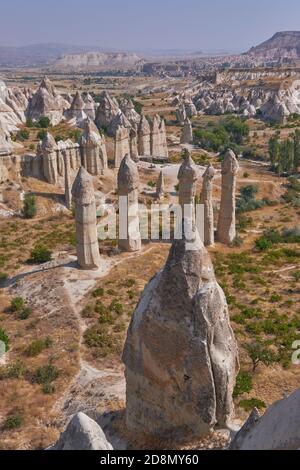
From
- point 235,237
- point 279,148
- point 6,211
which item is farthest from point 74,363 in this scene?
point 279,148

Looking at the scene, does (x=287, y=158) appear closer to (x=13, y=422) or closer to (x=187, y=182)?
(x=187, y=182)

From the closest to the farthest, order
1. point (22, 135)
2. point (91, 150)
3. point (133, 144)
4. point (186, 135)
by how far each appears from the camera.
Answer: point (91, 150) < point (133, 144) < point (22, 135) < point (186, 135)

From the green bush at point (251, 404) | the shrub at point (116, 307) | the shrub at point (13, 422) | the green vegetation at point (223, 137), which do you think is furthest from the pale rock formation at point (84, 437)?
the green vegetation at point (223, 137)

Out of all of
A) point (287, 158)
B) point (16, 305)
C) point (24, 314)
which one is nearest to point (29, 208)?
point (16, 305)

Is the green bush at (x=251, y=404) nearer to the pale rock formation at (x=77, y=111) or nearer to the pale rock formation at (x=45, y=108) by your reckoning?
the pale rock formation at (x=77, y=111)

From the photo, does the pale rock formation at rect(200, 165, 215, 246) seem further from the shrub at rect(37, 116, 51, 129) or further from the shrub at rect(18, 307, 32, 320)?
the shrub at rect(37, 116, 51, 129)

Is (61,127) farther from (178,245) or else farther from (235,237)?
(178,245)

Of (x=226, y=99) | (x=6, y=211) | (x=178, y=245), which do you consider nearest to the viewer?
(x=178, y=245)
